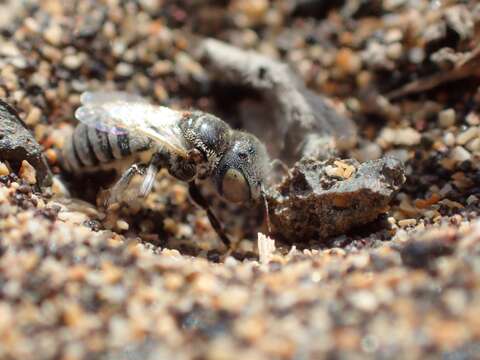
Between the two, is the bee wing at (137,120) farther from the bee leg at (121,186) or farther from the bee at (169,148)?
the bee leg at (121,186)

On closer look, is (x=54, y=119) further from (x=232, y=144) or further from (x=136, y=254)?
(x=136, y=254)

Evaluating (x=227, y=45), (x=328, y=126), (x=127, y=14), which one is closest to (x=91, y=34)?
(x=127, y=14)

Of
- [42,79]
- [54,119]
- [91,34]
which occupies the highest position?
[91,34]

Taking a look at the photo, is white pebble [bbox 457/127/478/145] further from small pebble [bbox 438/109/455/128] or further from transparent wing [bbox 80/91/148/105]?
transparent wing [bbox 80/91/148/105]

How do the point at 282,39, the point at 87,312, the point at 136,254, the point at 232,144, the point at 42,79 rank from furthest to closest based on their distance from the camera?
the point at 282,39
the point at 42,79
the point at 232,144
the point at 136,254
the point at 87,312

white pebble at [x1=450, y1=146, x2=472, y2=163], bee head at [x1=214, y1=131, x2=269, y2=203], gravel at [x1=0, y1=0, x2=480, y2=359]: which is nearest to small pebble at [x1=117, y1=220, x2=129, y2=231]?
gravel at [x1=0, y1=0, x2=480, y2=359]

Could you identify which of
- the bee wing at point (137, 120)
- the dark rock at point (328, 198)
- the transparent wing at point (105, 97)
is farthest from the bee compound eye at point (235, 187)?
the transparent wing at point (105, 97)
